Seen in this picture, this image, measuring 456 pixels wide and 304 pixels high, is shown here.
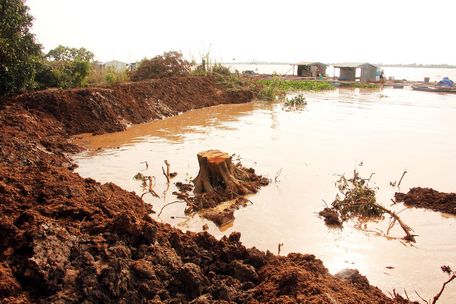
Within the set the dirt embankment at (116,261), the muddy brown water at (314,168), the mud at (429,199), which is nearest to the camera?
the dirt embankment at (116,261)

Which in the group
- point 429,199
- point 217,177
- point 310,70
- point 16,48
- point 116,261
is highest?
point 16,48

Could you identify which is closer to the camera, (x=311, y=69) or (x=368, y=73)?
(x=368, y=73)

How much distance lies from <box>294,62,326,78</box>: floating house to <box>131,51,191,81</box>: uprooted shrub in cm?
2414

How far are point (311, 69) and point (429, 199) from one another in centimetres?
3952

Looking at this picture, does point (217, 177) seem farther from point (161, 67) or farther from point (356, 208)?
point (161, 67)

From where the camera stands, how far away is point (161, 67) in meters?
22.7

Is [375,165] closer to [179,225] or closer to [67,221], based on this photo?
[179,225]

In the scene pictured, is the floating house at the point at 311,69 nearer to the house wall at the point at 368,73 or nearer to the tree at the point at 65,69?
the house wall at the point at 368,73

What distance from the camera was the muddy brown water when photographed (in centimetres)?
533

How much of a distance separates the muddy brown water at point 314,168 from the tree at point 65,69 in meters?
4.00

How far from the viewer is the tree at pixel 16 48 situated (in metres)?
11.7

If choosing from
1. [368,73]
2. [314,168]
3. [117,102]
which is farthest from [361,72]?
[314,168]

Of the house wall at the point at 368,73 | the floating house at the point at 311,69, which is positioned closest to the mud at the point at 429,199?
the house wall at the point at 368,73

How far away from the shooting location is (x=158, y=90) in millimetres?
18391
